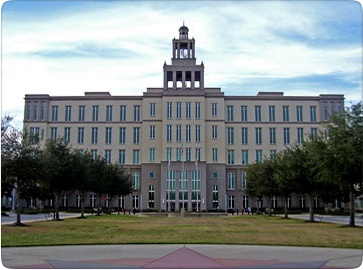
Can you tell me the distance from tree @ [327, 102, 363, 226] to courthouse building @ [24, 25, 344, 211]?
5549 centimetres

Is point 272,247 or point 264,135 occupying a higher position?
point 264,135

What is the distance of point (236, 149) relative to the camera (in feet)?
289

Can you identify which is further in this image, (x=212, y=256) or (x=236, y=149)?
(x=236, y=149)

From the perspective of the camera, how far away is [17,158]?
2934 cm

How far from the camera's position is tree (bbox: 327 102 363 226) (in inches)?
1075

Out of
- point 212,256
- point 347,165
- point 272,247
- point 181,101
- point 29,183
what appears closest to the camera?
point 212,256

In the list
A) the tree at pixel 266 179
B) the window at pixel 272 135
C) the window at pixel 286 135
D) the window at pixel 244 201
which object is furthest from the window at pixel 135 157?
the tree at pixel 266 179

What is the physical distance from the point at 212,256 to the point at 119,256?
2.71 meters

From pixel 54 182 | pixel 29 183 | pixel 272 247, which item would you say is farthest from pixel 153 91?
pixel 272 247

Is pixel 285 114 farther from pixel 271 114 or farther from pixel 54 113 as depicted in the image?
pixel 54 113

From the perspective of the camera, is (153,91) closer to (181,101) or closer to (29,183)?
(181,101)

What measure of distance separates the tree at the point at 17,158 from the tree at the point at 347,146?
1892 centimetres

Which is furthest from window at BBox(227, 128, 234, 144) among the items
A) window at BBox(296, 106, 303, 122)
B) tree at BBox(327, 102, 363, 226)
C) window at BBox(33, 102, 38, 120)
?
tree at BBox(327, 102, 363, 226)

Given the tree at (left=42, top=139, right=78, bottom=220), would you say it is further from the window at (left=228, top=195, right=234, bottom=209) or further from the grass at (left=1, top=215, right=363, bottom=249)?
the window at (left=228, top=195, right=234, bottom=209)
